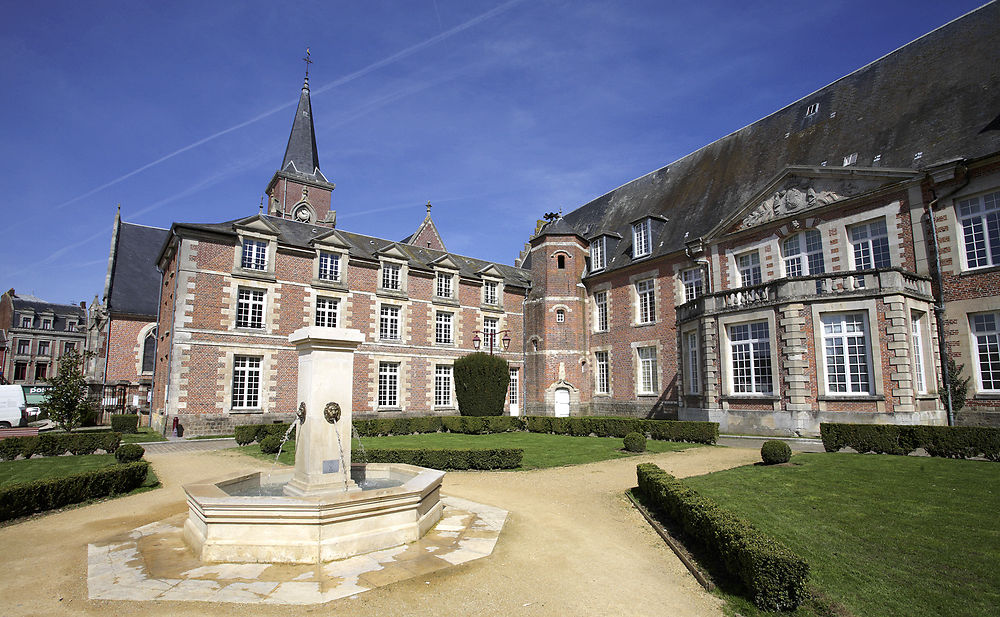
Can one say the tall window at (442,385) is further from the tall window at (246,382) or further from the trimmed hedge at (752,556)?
the trimmed hedge at (752,556)

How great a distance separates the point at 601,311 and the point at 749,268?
9.02 metres

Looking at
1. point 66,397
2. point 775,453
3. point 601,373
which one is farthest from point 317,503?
point 601,373

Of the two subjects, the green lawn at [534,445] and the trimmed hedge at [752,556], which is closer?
the trimmed hedge at [752,556]

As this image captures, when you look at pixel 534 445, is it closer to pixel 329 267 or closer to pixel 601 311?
pixel 601 311

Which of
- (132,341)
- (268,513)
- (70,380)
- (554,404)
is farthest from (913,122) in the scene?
(132,341)

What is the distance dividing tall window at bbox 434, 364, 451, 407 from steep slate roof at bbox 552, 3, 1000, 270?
10.5 meters

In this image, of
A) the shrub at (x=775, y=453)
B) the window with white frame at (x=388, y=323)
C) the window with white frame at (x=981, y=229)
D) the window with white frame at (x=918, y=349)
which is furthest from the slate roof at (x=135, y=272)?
the window with white frame at (x=981, y=229)

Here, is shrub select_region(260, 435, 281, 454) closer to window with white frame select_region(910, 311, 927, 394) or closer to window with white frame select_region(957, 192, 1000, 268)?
window with white frame select_region(910, 311, 927, 394)

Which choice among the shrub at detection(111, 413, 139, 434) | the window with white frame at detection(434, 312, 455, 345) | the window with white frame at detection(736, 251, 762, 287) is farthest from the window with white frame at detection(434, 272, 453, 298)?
the shrub at detection(111, 413, 139, 434)

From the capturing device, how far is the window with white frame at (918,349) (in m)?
14.8

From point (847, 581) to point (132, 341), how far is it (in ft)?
121

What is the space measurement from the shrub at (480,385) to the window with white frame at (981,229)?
17.0 meters

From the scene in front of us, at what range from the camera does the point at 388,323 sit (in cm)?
2623

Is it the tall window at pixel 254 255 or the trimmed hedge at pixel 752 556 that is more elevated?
the tall window at pixel 254 255
